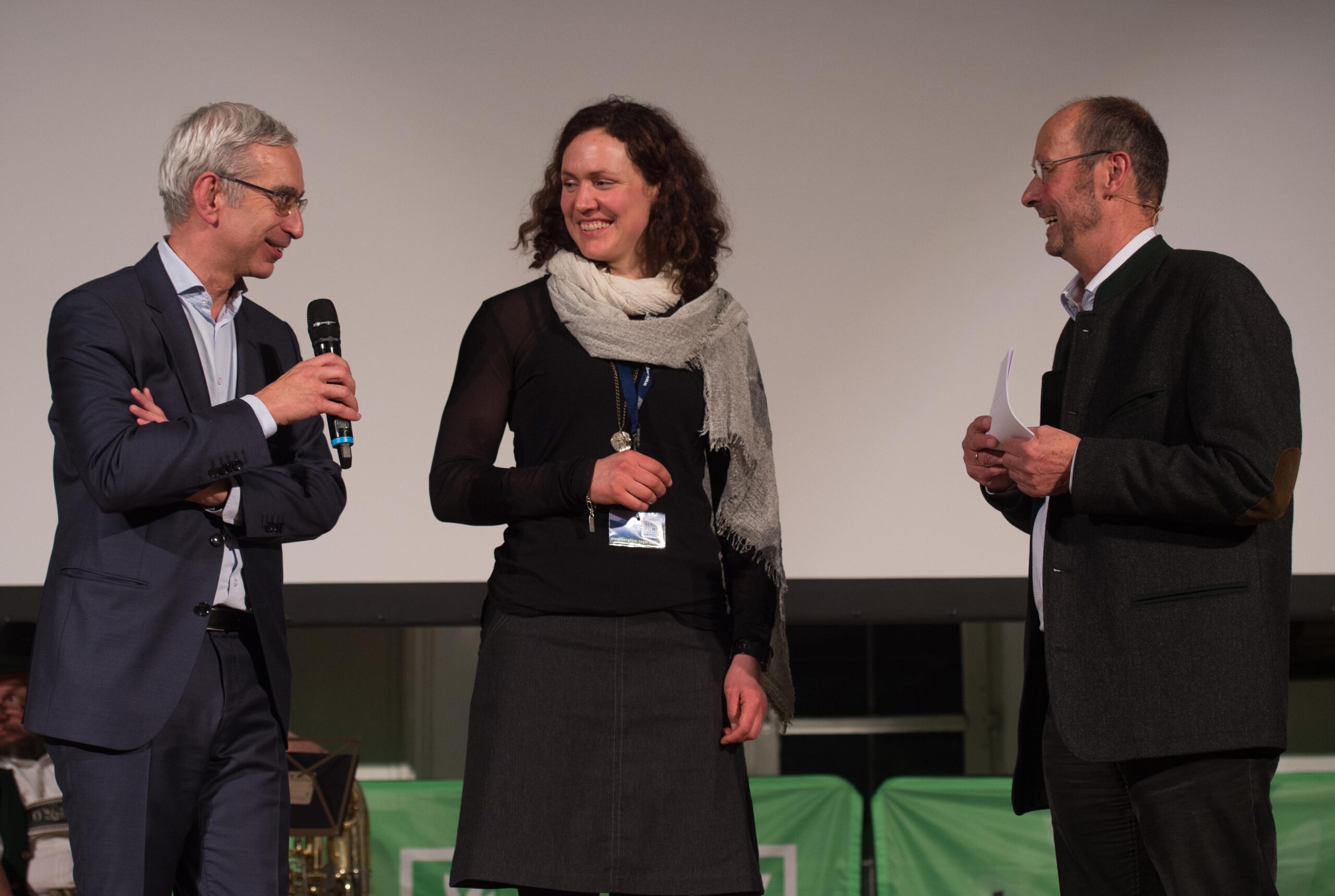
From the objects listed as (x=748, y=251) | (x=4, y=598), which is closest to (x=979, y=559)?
(x=748, y=251)

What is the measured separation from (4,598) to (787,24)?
8.78 ft

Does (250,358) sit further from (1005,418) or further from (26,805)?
(26,805)

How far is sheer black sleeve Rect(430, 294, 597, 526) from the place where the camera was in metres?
1.83

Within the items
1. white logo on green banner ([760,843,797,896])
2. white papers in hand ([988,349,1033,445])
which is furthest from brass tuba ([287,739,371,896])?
white papers in hand ([988,349,1033,445])

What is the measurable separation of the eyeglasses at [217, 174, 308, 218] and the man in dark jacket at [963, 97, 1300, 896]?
1.19 metres

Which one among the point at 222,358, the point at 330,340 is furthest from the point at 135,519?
the point at 330,340

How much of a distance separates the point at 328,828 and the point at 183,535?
1.66 m

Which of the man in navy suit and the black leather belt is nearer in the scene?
the man in navy suit

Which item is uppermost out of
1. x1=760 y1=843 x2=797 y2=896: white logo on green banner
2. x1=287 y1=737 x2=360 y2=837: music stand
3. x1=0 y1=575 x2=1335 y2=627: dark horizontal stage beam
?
x1=0 y1=575 x2=1335 y2=627: dark horizontal stage beam

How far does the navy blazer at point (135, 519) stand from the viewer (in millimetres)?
1695

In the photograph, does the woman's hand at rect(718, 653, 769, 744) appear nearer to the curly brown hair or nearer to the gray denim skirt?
the gray denim skirt

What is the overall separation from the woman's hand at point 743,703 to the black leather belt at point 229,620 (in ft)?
2.44

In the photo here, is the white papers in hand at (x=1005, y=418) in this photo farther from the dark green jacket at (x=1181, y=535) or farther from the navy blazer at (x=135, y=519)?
the navy blazer at (x=135, y=519)

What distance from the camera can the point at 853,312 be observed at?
11.3 ft
